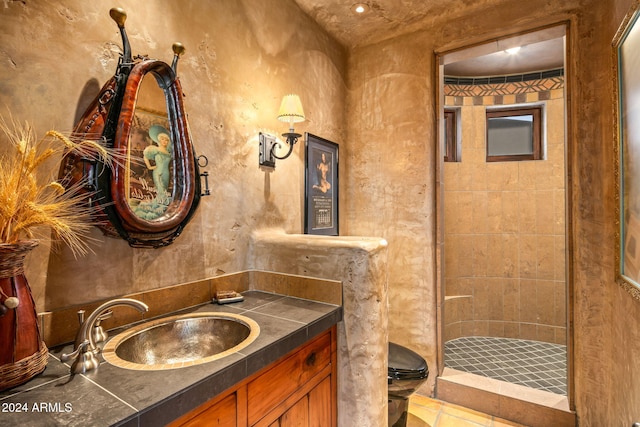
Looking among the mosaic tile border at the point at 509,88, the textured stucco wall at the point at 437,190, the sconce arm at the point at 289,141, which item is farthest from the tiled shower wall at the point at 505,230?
the sconce arm at the point at 289,141

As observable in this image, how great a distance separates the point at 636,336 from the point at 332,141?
75.3 inches

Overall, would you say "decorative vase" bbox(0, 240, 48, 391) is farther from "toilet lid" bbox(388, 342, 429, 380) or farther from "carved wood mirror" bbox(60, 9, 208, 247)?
"toilet lid" bbox(388, 342, 429, 380)

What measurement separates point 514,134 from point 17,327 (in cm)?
397

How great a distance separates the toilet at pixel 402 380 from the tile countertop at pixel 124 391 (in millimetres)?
857

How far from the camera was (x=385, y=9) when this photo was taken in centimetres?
210

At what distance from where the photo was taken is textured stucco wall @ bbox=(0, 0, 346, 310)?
38.6 inches

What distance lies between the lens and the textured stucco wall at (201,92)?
98 centimetres

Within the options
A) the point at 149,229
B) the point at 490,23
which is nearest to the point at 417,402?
the point at 149,229

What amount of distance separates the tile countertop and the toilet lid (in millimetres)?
848

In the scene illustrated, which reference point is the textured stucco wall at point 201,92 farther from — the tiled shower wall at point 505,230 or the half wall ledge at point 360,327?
the tiled shower wall at point 505,230

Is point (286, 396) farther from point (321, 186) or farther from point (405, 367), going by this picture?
point (321, 186)

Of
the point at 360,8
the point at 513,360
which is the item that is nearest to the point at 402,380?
the point at 513,360

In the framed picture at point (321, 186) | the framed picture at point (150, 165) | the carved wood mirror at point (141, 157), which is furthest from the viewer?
the framed picture at point (321, 186)

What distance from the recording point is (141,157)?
1.21 m
